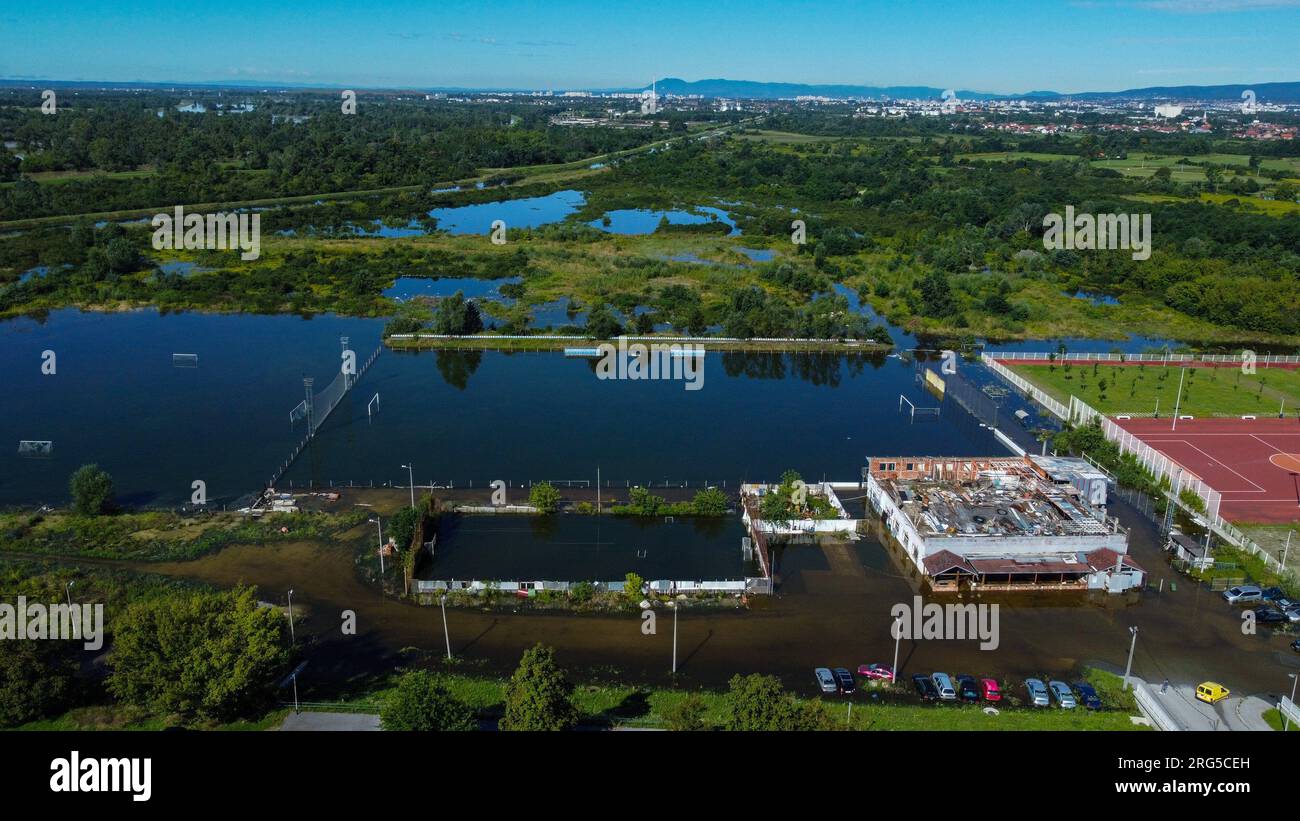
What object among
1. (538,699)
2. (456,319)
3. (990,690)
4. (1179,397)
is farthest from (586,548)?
(1179,397)

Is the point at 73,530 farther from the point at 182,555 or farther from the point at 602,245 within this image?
the point at 602,245

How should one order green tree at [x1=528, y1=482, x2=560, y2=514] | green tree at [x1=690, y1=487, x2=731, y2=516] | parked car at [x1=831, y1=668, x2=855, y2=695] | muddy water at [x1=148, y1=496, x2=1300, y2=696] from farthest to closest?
green tree at [x1=690, y1=487, x2=731, y2=516] → green tree at [x1=528, y1=482, x2=560, y2=514] → muddy water at [x1=148, y1=496, x2=1300, y2=696] → parked car at [x1=831, y1=668, x2=855, y2=695]

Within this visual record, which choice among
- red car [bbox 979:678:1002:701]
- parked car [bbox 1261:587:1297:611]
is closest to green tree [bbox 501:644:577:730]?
red car [bbox 979:678:1002:701]

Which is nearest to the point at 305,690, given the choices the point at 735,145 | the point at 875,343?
the point at 875,343

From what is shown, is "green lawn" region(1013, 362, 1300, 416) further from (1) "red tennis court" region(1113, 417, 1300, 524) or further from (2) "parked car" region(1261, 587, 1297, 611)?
(2) "parked car" region(1261, 587, 1297, 611)

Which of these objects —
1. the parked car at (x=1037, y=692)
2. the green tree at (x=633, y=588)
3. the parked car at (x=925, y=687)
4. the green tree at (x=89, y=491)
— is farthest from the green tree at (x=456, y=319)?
the parked car at (x=1037, y=692)

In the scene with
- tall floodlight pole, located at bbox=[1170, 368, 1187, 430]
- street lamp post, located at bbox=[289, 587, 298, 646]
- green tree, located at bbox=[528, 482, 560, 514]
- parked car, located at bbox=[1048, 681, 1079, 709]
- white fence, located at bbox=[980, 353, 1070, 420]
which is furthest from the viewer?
white fence, located at bbox=[980, 353, 1070, 420]
